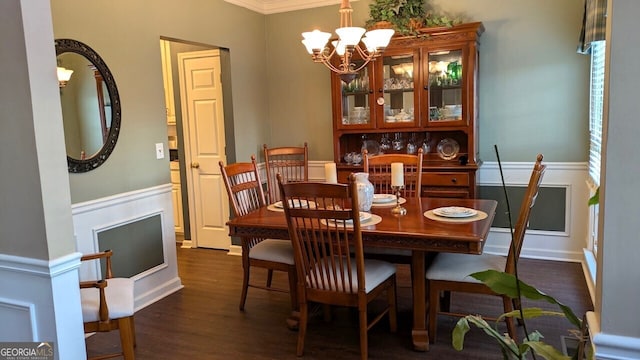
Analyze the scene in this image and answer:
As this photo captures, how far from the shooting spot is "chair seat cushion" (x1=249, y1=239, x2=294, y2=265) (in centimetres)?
308

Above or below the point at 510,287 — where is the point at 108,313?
below

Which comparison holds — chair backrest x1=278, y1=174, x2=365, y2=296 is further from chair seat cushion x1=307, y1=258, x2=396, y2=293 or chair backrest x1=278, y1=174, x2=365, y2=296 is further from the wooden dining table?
the wooden dining table

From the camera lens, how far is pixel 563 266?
161 inches

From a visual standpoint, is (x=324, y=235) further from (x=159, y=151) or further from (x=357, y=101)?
(x=357, y=101)

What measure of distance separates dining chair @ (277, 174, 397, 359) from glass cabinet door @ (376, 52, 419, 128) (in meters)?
1.87

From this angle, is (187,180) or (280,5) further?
(187,180)

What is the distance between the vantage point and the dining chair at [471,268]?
8.23 feet

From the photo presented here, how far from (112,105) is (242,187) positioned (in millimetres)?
1067

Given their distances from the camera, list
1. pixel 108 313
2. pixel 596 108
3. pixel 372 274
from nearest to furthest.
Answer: pixel 108 313, pixel 372 274, pixel 596 108

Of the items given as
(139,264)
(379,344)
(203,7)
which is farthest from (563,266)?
(203,7)

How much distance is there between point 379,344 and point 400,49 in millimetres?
2578

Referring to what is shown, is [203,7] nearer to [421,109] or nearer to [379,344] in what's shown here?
[421,109]

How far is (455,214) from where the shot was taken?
283cm

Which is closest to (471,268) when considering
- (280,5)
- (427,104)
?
(427,104)
